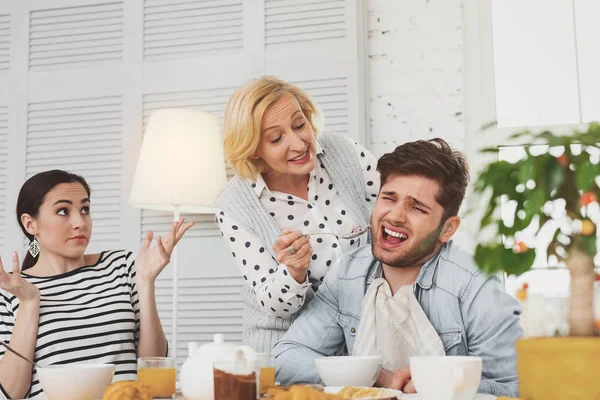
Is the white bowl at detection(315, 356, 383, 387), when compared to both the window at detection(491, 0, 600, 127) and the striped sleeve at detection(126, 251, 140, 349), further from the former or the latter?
the window at detection(491, 0, 600, 127)

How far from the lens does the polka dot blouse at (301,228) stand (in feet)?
6.69

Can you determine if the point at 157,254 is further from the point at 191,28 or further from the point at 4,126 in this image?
the point at 4,126

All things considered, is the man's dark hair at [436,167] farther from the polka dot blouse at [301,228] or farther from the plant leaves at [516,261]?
the plant leaves at [516,261]

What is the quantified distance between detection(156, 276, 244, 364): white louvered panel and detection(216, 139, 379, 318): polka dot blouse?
1.02 m

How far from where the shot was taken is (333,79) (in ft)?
10.2

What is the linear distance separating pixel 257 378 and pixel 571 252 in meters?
0.54

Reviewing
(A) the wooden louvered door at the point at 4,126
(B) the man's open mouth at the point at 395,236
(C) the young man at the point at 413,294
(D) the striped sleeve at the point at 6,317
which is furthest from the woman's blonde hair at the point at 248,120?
A: (A) the wooden louvered door at the point at 4,126

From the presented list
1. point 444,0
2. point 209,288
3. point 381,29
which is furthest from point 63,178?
point 444,0

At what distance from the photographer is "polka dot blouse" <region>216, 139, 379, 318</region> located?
2039 millimetres

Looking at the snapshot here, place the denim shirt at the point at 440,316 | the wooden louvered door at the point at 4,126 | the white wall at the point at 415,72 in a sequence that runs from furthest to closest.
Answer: the wooden louvered door at the point at 4,126 → the white wall at the point at 415,72 → the denim shirt at the point at 440,316

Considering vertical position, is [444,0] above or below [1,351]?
above

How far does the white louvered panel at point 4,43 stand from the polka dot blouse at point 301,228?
188cm

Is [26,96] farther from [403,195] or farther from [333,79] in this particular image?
[403,195]

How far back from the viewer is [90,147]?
11.1ft
